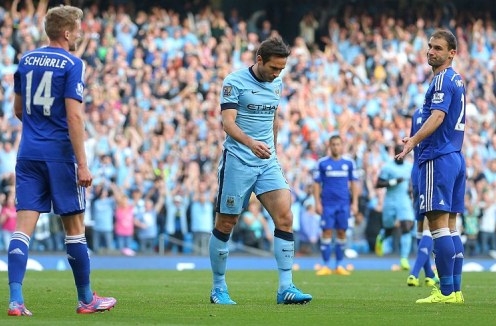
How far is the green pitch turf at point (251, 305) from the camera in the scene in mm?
9750

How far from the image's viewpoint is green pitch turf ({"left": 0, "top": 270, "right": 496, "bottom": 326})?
9.75 m

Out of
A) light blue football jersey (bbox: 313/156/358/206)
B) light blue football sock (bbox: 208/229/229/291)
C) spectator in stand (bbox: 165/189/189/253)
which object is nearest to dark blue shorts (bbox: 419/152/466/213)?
light blue football sock (bbox: 208/229/229/291)

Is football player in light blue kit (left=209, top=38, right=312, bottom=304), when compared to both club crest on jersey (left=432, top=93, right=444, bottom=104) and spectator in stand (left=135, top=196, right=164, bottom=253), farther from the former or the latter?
spectator in stand (left=135, top=196, right=164, bottom=253)

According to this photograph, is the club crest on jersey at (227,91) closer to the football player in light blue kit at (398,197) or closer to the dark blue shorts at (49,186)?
the dark blue shorts at (49,186)

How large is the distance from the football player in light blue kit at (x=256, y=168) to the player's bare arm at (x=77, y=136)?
2010mm

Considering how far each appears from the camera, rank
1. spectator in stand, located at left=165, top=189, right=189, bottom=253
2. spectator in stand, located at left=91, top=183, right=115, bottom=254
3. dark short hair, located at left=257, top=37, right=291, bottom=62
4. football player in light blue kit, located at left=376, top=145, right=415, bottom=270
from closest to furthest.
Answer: dark short hair, located at left=257, top=37, right=291, bottom=62 < football player in light blue kit, located at left=376, top=145, right=415, bottom=270 < spectator in stand, located at left=91, top=183, right=115, bottom=254 < spectator in stand, located at left=165, top=189, right=189, bottom=253

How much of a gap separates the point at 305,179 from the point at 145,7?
8.88 m

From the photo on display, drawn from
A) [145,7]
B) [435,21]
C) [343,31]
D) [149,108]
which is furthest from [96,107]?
[435,21]

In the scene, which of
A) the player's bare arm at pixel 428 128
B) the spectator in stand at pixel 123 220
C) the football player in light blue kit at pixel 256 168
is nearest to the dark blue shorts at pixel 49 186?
the football player in light blue kit at pixel 256 168

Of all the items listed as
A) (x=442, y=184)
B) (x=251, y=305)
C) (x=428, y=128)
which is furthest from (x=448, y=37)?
(x=251, y=305)

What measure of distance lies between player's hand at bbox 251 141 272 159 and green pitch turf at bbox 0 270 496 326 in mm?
1452

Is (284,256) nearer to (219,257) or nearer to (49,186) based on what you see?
(219,257)

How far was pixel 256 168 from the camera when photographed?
11.8 meters

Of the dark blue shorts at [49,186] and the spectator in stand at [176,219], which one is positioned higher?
the dark blue shorts at [49,186]
